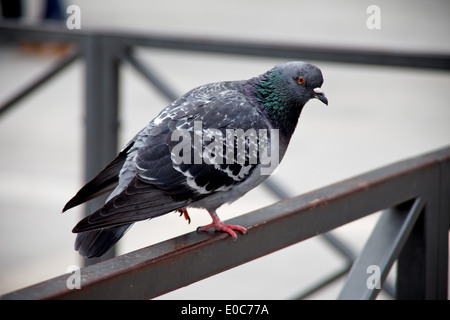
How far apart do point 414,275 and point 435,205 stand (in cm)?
30

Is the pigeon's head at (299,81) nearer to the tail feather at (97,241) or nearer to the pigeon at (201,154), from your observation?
the pigeon at (201,154)

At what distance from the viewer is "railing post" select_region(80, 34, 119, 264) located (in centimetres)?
435

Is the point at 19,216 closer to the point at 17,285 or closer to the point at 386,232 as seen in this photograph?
the point at 17,285

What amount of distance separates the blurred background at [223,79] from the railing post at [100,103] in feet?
0.84

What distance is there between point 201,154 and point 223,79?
8494 mm

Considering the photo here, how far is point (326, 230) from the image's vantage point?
2.37 meters

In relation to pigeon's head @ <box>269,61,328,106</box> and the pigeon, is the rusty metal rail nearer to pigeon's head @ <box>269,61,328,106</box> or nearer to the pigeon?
the pigeon

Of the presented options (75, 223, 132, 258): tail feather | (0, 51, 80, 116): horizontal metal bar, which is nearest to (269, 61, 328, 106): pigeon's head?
(75, 223, 132, 258): tail feather

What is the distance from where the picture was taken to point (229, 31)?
49.0 feet

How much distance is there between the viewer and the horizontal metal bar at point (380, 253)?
240 cm

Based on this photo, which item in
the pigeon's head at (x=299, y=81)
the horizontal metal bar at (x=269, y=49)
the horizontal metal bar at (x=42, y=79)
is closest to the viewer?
the pigeon's head at (x=299, y=81)

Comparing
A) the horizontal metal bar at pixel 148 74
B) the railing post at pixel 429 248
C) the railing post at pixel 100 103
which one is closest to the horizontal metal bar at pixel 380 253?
the railing post at pixel 429 248

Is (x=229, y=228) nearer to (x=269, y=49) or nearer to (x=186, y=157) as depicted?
(x=186, y=157)

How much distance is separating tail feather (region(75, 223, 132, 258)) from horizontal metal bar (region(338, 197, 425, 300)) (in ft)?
2.76
